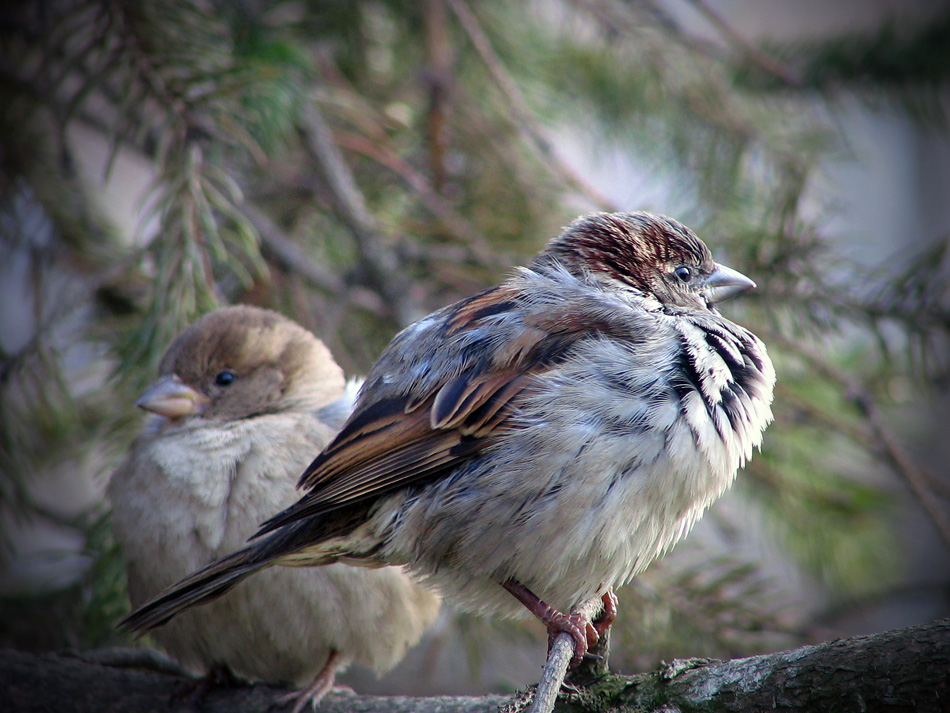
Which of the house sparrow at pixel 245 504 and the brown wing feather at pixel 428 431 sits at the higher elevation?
the brown wing feather at pixel 428 431

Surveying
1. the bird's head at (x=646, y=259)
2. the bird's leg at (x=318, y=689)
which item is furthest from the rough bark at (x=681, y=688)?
the bird's head at (x=646, y=259)

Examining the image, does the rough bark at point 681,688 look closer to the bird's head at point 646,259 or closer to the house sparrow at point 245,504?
the house sparrow at point 245,504

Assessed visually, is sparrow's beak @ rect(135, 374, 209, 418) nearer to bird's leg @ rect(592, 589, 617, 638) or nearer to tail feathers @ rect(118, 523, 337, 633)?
tail feathers @ rect(118, 523, 337, 633)

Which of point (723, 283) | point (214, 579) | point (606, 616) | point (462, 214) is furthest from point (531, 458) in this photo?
point (462, 214)

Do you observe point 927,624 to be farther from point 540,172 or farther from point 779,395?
point 540,172

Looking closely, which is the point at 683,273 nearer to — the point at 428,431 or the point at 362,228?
the point at 428,431

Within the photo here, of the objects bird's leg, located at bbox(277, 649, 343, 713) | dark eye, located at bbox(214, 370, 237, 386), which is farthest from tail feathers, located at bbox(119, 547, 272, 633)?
dark eye, located at bbox(214, 370, 237, 386)

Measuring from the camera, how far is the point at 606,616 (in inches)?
64.7

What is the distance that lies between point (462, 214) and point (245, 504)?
1.21 metres

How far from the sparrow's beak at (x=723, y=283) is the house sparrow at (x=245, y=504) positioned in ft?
3.14

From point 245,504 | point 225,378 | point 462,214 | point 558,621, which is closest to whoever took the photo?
point 558,621

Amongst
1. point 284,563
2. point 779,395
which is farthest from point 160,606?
point 779,395

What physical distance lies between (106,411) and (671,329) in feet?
5.49

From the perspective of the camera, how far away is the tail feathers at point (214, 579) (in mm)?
1585
